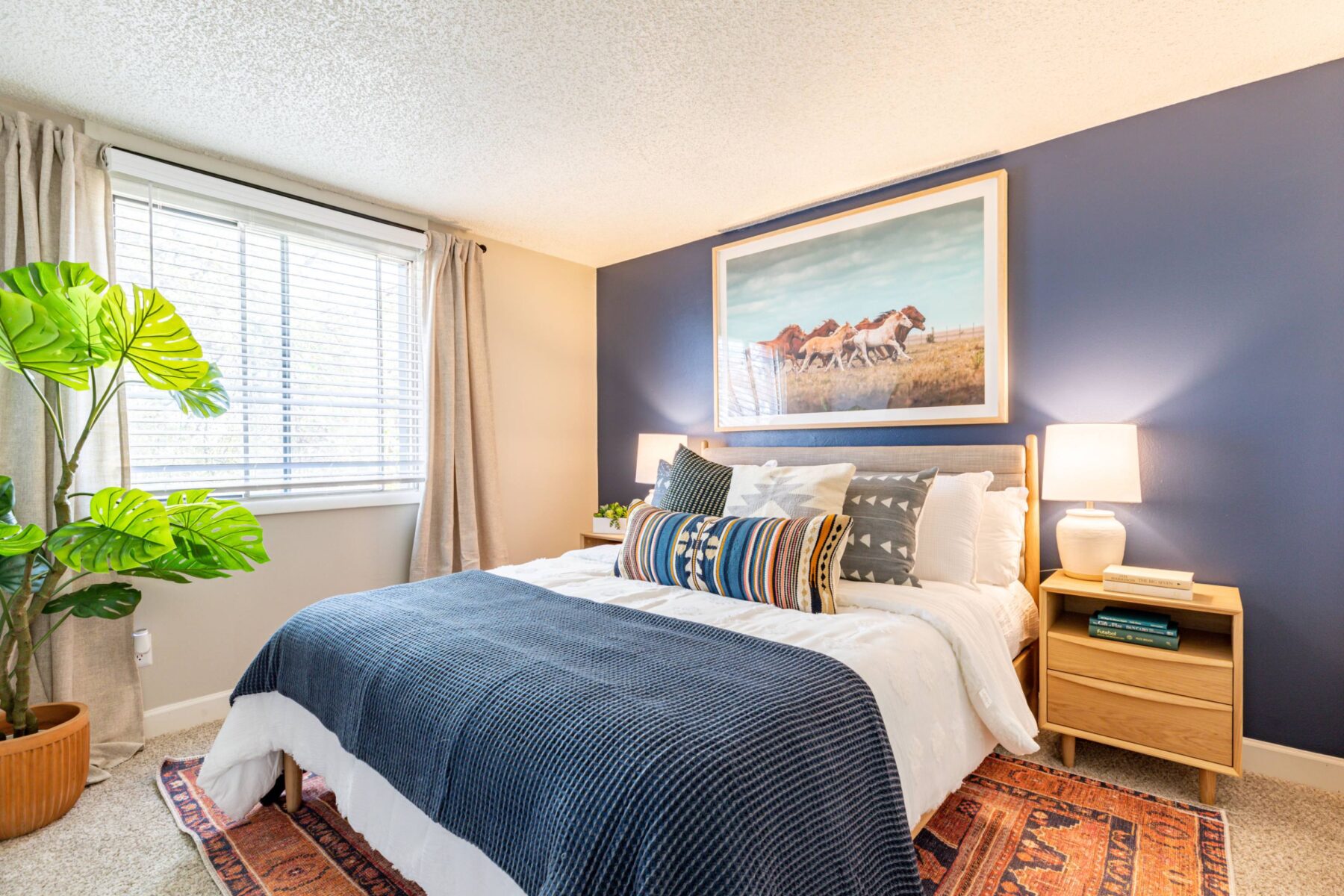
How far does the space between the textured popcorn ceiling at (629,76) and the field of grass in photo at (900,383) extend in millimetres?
883

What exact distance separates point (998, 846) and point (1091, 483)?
49.7 inches

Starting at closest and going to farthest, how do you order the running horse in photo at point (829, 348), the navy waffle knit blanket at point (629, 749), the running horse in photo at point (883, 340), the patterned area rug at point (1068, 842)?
the navy waffle knit blanket at point (629, 749), the patterned area rug at point (1068, 842), the running horse in photo at point (883, 340), the running horse in photo at point (829, 348)

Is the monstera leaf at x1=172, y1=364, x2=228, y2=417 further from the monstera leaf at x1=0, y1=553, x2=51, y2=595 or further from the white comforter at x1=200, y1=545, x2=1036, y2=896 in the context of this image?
the white comforter at x1=200, y1=545, x2=1036, y2=896

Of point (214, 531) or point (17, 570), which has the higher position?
point (214, 531)

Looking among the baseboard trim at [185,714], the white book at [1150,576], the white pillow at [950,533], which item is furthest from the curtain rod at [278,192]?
the white book at [1150,576]

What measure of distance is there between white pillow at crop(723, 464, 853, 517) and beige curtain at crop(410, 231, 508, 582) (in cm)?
165

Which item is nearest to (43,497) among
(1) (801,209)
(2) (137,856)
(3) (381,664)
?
(2) (137,856)

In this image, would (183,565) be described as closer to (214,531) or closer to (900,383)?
(214,531)

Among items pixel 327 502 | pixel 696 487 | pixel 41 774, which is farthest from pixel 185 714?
pixel 696 487

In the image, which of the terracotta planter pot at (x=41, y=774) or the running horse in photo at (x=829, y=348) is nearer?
the terracotta planter pot at (x=41, y=774)

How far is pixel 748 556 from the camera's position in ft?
6.91

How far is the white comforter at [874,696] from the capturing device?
4.82 ft

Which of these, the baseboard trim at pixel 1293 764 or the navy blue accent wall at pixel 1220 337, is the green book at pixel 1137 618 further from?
the baseboard trim at pixel 1293 764

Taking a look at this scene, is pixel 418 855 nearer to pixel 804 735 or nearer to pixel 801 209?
pixel 804 735
